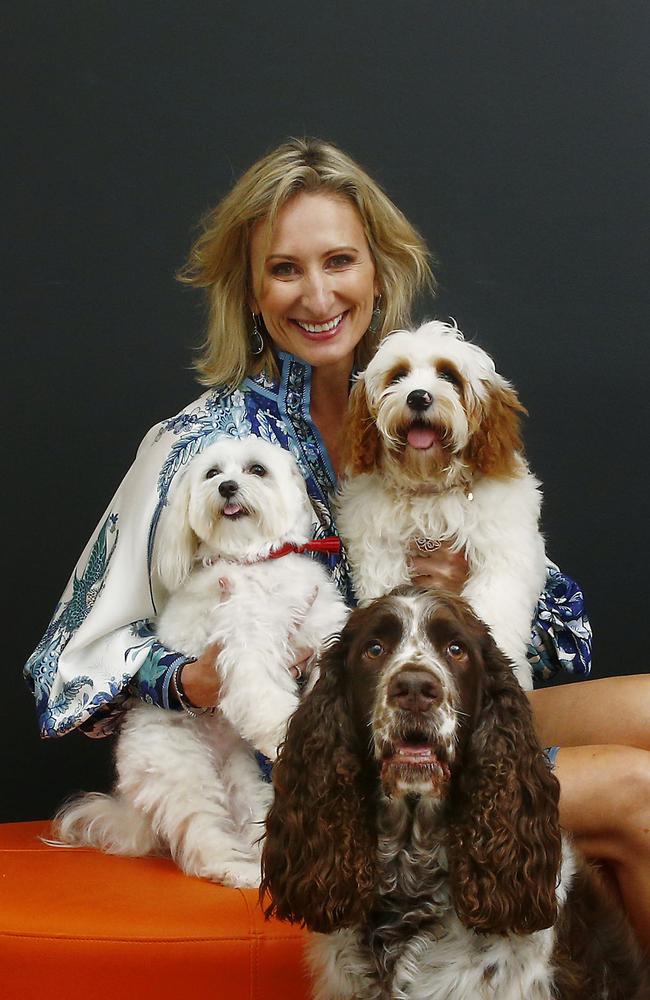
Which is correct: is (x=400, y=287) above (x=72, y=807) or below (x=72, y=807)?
above

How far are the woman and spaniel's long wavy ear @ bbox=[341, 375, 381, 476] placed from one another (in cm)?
17

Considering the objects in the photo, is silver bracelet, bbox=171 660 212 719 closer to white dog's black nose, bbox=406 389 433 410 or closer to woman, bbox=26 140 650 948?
woman, bbox=26 140 650 948

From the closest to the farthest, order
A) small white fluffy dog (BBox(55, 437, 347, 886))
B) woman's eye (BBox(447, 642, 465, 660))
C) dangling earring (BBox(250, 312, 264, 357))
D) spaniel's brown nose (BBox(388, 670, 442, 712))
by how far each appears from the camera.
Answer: spaniel's brown nose (BBox(388, 670, 442, 712)), woman's eye (BBox(447, 642, 465, 660)), small white fluffy dog (BBox(55, 437, 347, 886)), dangling earring (BBox(250, 312, 264, 357))

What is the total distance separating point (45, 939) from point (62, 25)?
282 cm

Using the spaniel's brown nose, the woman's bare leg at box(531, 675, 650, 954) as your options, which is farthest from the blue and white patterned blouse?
the spaniel's brown nose

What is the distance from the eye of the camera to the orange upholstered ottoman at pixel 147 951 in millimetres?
2703

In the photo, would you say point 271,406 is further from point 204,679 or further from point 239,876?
point 239,876

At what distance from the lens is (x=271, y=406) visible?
3.63 m

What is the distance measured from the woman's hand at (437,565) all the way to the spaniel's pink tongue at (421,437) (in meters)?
0.27

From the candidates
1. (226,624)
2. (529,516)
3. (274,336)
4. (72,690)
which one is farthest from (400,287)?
(72,690)

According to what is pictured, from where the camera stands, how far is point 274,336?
370 cm

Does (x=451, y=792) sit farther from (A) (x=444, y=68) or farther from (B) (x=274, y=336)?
(A) (x=444, y=68)

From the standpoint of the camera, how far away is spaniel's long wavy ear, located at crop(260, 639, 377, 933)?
2.32 m

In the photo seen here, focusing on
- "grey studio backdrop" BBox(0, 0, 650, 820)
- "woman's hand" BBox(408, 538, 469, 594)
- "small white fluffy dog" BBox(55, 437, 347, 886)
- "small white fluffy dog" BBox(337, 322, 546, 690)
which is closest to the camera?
"small white fluffy dog" BBox(55, 437, 347, 886)
